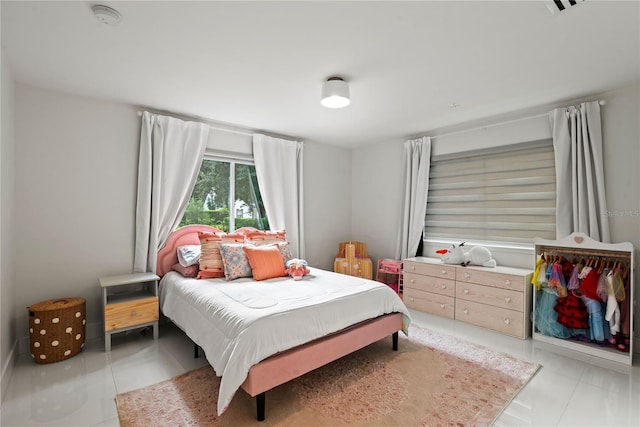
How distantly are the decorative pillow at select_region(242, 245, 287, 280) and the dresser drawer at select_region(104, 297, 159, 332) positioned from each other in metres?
1.03

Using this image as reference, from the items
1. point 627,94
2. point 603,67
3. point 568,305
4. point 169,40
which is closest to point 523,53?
point 603,67

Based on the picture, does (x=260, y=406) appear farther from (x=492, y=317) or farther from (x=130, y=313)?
(x=492, y=317)

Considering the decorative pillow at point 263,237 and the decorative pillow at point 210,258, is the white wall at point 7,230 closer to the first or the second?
the decorative pillow at point 210,258

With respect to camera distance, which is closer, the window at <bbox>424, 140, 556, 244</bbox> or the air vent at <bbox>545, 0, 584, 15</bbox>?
the air vent at <bbox>545, 0, 584, 15</bbox>

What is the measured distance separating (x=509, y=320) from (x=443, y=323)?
0.68m

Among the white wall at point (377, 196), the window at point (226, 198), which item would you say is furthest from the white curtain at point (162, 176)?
the white wall at point (377, 196)

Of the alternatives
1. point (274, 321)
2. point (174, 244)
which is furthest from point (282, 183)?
point (274, 321)

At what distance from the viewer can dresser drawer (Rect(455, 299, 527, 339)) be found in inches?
124

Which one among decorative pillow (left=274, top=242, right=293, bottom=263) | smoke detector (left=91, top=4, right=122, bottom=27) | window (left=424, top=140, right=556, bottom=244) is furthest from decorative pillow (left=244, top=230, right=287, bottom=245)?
smoke detector (left=91, top=4, right=122, bottom=27)

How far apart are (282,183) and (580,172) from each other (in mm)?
3514

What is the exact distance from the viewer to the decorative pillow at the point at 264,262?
3.19m

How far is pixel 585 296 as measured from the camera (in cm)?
280

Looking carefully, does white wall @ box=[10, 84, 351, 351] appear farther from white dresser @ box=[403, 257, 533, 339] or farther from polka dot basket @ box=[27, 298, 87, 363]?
white dresser @ box=[403, 257, 533, 339]

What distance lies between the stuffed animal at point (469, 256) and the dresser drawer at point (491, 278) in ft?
0.53
